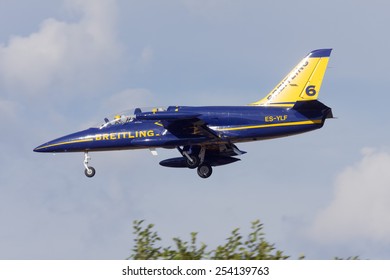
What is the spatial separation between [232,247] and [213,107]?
26.2 meters

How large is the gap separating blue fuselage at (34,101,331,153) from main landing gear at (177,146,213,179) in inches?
66.3

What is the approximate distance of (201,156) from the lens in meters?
50.1

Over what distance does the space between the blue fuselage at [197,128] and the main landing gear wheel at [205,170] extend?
213 cm

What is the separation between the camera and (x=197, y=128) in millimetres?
47688

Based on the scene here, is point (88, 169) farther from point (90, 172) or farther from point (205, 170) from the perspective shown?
point (205, 170)

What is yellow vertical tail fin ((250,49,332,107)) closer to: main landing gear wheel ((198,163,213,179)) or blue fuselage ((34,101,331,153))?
blue fuselage ((34,101,331,153))

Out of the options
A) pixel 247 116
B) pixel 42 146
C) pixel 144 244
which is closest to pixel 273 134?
pixel 247 116

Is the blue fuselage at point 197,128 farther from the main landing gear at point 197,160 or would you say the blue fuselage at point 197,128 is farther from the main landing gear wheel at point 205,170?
the main landing gear wheel at point 205,170

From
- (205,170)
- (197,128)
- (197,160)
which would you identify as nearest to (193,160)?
(197,160)

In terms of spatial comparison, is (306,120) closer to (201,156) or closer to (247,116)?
(247,116)

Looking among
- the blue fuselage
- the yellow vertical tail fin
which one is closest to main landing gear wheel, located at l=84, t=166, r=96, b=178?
the blue fuselage

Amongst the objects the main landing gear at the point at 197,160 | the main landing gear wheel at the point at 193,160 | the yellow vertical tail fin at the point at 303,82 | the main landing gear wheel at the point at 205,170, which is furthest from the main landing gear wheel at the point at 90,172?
the yellow vertical tail fin at the point at 303,82

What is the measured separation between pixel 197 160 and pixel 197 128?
112 inches
